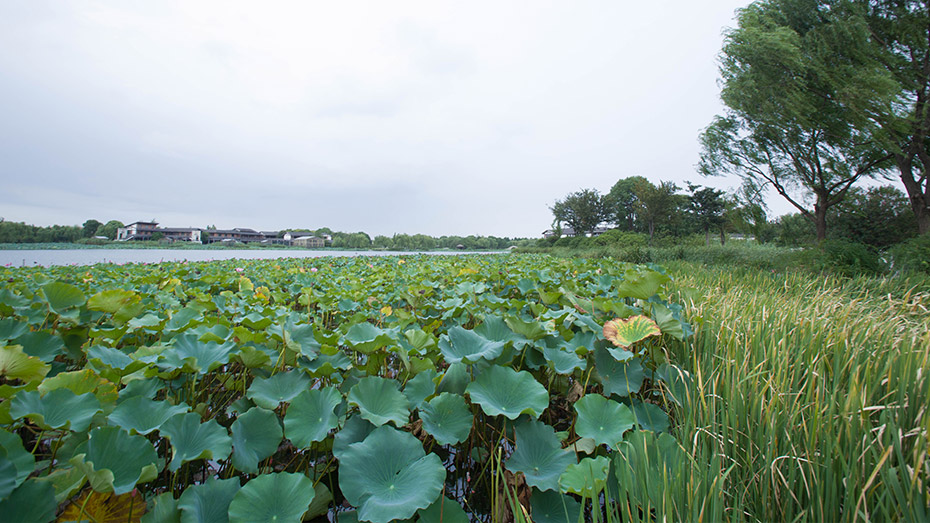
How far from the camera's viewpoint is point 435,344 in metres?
1.39

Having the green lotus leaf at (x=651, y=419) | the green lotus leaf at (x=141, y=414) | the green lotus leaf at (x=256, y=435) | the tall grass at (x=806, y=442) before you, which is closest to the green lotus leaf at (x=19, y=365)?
the green lotus leaf at (x=141, y=414)

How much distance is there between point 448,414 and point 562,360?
511 millimetres

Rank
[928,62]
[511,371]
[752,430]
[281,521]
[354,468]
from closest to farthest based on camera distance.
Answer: [281,521]
[354,468]
[511,371]
[752,430]
[928,62]

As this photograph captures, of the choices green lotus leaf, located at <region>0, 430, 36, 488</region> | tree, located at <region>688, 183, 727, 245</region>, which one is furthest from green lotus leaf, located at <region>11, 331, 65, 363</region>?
tree, located at <region>688, 183, 727, 245</region>

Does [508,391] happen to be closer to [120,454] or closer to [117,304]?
[120,454]

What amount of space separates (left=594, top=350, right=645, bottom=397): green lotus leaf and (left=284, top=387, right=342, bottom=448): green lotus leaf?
100 centimetres

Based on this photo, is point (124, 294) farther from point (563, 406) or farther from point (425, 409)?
point (563, 406)

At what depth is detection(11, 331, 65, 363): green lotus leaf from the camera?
3.91ft

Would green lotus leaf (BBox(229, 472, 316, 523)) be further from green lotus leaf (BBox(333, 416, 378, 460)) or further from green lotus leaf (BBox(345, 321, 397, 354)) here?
→ green lotus leaf (BBox(345, 321, 397, 354))

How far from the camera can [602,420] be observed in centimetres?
113

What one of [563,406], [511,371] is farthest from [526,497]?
[563,406]

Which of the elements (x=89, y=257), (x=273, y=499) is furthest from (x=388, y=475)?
(x=89, y=257)

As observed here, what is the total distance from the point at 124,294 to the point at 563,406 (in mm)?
2045

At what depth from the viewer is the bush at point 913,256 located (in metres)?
6.03
